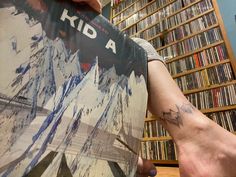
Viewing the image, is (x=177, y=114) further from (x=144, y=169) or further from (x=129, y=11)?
(x=129, y=11)

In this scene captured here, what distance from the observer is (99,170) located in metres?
0.40

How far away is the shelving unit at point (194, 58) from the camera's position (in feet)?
4.88

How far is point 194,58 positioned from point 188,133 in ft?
4.62

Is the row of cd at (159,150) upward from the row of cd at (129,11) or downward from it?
downward

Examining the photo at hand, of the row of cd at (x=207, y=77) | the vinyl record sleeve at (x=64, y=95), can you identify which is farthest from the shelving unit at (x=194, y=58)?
the vinyl record sleeve at (x=64, y=95)

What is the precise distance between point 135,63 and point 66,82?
0.24m

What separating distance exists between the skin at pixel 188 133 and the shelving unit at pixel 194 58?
103 centimetres

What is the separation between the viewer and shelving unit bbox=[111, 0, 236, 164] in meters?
1.49

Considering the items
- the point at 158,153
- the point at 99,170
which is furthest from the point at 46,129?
the point at 158,153

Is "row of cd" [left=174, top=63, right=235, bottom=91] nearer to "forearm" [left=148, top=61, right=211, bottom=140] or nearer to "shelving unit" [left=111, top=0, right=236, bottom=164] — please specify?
"shelving unit" [left=111, top=0, right=236, bottom=164]

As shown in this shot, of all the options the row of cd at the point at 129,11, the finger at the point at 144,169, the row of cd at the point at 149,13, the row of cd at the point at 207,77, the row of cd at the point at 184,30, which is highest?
the row of cd at the point at 129,11

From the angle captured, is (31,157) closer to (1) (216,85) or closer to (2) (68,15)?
(2) (68,15)

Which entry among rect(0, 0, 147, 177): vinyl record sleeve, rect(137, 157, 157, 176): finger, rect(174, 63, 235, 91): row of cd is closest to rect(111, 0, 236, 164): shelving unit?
rect(174, 63, 235, 91): row of cd

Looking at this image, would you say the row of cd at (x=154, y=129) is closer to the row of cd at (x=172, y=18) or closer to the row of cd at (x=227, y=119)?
the row of cd at (x=227, y=119)
